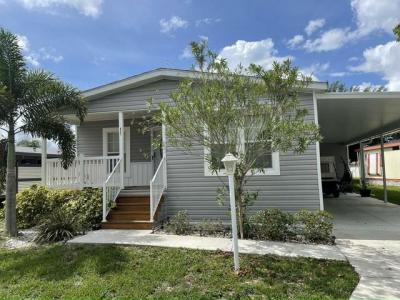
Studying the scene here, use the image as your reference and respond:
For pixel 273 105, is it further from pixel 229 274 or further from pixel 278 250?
pixel 229 274

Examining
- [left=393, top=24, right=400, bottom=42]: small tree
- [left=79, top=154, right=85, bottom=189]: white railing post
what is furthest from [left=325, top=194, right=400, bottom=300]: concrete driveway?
[left=79, top=154, right=85, bottom=189]: white railing post

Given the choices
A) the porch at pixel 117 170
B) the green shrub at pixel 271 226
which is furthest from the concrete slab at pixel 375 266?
the porch at pixel 117 170

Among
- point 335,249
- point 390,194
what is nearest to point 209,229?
point 335,249

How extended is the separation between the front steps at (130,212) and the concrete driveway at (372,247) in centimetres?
460

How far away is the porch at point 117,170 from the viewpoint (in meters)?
9.00

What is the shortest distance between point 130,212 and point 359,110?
288 inches

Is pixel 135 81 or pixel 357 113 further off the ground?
pixel 135 81

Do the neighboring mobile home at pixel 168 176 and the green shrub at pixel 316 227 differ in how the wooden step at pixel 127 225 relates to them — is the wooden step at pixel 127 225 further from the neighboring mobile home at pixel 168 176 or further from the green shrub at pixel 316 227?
the green shrub at pixel 316 227

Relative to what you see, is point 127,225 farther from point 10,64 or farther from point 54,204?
point 10,64

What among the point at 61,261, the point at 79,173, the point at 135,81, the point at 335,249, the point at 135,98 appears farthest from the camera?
the point at 79,173

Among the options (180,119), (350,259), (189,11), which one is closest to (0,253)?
(180,119)

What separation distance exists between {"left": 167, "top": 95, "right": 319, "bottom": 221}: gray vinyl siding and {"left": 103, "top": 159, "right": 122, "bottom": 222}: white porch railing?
1.47 m

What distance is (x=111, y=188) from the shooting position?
9.59 m

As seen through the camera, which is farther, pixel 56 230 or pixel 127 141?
pixel 127 141
